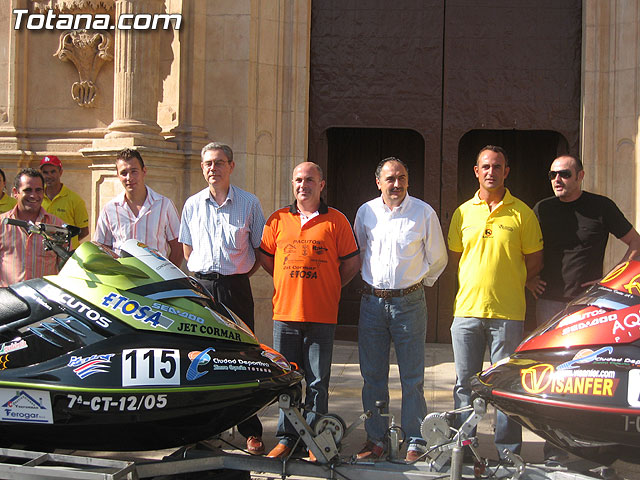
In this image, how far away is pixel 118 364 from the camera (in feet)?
11.8

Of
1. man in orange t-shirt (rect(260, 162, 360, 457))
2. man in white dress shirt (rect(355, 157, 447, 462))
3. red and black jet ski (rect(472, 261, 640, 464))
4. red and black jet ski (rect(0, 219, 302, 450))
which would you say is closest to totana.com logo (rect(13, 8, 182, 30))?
man in orange t-shirt (rect(260, 162, 360, 457))

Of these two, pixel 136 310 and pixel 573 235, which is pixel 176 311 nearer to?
pixel 136 310

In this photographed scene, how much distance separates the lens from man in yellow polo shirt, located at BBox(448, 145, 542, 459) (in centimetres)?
471

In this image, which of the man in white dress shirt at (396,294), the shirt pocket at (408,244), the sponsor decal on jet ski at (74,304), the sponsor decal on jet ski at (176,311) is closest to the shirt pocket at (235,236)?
the man in white dress shirt at (396,294)

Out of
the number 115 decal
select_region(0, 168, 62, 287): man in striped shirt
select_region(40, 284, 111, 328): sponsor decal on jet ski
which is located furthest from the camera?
select_region(0, 168, 62, 287): man in striped shirt

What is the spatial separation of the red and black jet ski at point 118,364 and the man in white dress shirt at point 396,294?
110cm

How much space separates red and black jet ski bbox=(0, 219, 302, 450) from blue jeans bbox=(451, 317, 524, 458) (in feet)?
4.55

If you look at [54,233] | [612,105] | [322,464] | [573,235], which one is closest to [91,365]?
[54,233]

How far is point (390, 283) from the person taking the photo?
4793 mm

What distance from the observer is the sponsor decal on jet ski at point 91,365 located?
11.8 ft

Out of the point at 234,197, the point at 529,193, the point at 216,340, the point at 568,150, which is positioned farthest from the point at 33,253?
the point at 529,193

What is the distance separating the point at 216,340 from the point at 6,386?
3.48ft

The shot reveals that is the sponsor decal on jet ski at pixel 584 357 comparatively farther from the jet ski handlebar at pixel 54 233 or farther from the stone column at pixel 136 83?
the stone column at pixel 136 83

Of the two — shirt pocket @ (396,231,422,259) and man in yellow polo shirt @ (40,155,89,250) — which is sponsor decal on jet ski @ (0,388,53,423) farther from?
man in yellow polo shirt @ (40,155,89,250)
